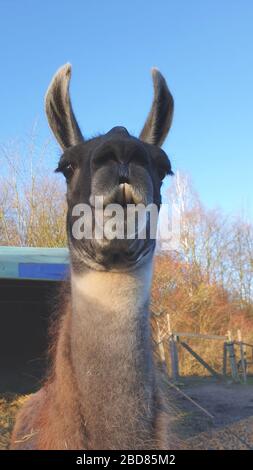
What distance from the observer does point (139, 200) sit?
7.41 ft

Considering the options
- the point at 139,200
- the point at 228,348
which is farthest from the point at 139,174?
the point at 228,348

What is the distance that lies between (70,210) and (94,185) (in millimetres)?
484

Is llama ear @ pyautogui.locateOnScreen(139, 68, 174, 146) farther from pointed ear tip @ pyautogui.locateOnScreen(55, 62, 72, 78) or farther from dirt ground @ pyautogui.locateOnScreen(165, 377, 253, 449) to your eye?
dirt ground @ pyautogui.locateOnScreen(165, 377, 253, 449)

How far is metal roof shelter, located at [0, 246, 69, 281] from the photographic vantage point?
717cm

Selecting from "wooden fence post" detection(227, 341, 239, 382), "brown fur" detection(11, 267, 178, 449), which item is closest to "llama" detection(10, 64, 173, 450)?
"brown fur" detection(11, 267, 178, 449)

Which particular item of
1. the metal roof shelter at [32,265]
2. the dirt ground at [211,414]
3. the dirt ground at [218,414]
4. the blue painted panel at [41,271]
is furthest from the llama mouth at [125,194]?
the blue painted panel at [41,271]

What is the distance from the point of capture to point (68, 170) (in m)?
2.72

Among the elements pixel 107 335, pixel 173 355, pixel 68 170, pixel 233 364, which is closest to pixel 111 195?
pixel 68 170

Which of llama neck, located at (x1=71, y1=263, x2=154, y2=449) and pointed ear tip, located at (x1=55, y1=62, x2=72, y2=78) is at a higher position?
pointed ear tip, located at (x1=55, y1=62, x2=72, y2=78)

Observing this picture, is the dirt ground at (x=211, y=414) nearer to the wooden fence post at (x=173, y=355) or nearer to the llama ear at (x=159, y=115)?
the wooden fence post at (x=173, y=355)

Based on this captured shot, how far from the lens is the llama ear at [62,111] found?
2953 mm

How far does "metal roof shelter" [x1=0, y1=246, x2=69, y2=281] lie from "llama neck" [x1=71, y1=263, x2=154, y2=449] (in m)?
4.60

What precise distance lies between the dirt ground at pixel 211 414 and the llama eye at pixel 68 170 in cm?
164

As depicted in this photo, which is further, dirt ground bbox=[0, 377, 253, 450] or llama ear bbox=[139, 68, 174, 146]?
dirt ground bbox=[0, 377, 253, 450]
